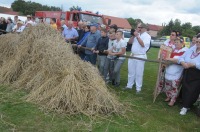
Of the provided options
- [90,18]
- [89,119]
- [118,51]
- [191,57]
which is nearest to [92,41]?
[118,51]

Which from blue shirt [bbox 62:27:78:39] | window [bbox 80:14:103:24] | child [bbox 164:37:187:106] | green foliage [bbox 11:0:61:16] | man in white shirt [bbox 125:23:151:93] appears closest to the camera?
child [bbox 164:37:187:106]

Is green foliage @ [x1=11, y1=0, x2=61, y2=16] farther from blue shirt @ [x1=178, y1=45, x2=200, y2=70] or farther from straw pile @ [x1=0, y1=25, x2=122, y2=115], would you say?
blue shirt @ [x1=178, y1=45, x2=200, y2=70]

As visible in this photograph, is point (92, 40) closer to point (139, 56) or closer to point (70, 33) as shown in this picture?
point (139, 56)

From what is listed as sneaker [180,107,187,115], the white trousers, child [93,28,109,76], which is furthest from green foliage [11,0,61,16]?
sneaker [180,107,187,115]

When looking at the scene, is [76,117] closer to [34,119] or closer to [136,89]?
[34,119]

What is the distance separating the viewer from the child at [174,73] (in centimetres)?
678

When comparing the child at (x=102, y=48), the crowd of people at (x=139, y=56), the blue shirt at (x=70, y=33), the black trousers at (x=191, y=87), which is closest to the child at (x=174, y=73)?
the crowd of people at (x=139, y=56)

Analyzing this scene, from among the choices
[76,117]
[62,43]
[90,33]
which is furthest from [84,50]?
[76,117]

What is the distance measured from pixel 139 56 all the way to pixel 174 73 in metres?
1.17

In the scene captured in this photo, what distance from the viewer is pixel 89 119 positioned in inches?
202

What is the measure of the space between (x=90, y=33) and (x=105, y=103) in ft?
12.3

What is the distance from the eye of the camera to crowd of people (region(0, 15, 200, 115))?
21.0 feet

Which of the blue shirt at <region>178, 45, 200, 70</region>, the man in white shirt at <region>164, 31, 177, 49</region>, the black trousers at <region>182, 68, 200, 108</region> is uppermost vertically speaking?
the man in white shirt at <region>164, 31, 177, 49</region>

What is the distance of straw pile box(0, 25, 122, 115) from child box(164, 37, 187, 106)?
1692 mm
